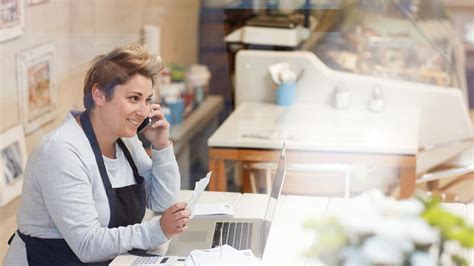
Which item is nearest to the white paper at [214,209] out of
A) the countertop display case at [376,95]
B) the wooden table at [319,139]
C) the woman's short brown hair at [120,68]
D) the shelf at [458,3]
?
the woman's short brown hair at [120,68]

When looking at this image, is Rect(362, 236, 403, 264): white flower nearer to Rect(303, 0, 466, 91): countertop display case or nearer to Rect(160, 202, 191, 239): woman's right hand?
Rect(160, 202, 191, 239): woman's right hand

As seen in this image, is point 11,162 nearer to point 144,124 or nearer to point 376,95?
point 144,124

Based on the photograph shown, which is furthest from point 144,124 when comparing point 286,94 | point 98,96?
point 286,94

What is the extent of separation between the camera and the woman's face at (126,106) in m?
2.25

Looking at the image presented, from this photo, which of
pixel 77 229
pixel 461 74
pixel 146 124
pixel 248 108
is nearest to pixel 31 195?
pixel 77 229

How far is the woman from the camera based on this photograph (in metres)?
2.13

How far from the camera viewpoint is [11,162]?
10.3 feet

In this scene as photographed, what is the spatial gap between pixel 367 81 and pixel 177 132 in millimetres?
964

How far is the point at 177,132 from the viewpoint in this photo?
3992 millimetres

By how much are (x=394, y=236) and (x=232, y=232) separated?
108cm

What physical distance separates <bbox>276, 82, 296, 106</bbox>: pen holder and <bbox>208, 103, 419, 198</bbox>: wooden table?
32mm

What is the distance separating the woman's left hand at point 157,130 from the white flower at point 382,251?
1.19 m

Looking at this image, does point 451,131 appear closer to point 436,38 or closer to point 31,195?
point 436,38

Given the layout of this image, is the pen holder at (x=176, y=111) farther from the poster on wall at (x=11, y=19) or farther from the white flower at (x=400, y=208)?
the white flower at (x=400, y=208)
